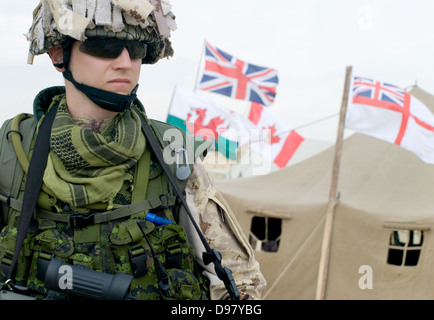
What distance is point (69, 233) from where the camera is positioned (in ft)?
6.29

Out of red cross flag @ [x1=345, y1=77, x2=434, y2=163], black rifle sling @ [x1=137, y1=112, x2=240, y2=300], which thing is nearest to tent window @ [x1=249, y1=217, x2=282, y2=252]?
red cross flag @ [x1=345, y1=77, x2=434, y2=163]

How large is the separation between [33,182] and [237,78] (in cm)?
1037

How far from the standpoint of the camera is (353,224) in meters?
9.86

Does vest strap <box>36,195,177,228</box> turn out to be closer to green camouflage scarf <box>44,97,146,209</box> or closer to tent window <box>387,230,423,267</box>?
green camouflage scarf <box>44,97,146,209</box>

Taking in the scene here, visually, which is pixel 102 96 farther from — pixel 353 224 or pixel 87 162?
pixel 353 224

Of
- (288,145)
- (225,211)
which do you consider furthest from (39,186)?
(288,145)

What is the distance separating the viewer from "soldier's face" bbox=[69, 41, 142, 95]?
1.91m

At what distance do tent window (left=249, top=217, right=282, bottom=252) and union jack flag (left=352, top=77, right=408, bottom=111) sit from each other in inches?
129

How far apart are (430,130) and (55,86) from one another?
7.72 m

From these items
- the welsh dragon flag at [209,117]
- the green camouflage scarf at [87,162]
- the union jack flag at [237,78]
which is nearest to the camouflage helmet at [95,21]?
the green camouflage scarf at [87,162]

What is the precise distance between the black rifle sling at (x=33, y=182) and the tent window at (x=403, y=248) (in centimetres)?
888

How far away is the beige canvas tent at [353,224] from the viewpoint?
977 cm

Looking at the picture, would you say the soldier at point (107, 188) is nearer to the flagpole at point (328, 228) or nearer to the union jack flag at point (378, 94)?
the union jack flag at point (378, 94)

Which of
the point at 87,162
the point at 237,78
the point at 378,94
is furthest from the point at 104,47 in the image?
the point at 237,78
